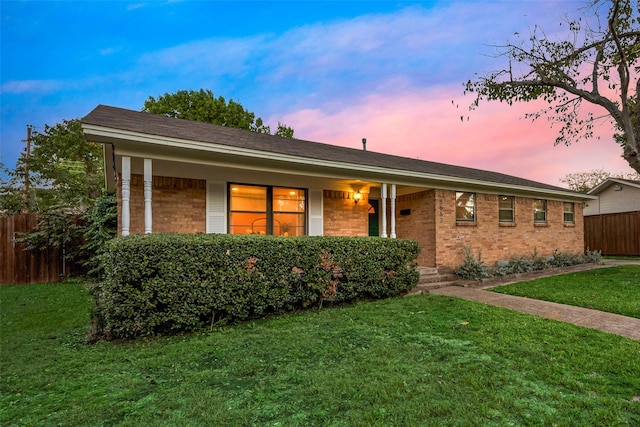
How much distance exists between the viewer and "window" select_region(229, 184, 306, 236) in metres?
7.71

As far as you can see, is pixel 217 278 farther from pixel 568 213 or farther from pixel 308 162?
pixel 568 213

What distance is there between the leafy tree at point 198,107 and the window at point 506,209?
18.3m

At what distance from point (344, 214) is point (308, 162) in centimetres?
270

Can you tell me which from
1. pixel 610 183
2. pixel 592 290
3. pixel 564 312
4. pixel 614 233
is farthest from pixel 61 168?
pixel 610 183

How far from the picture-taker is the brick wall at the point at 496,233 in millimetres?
9305

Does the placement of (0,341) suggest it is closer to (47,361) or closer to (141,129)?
(47,361)

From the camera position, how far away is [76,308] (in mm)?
6199

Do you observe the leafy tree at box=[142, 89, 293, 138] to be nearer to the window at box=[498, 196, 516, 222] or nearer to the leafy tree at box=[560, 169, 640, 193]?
the window at box=[498, 196, 516, 222]

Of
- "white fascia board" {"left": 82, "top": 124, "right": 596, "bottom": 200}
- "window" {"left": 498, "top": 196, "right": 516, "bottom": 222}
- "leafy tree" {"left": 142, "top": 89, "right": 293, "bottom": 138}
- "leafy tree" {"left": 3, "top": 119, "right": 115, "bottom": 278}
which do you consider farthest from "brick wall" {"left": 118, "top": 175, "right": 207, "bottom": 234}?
"leafy tree" {"left": 142, "top": 89, "right": 293, "bottom": 138}

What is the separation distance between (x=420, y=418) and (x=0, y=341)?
571 cm

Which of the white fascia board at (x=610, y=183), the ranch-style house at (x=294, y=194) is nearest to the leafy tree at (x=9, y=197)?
the ranch-style house at (x=294, y=194)

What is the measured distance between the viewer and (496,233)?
1046 cm

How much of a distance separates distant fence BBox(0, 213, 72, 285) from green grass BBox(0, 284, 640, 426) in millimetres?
4896

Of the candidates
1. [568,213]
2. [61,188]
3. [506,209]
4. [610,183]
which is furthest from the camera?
[610,183]
